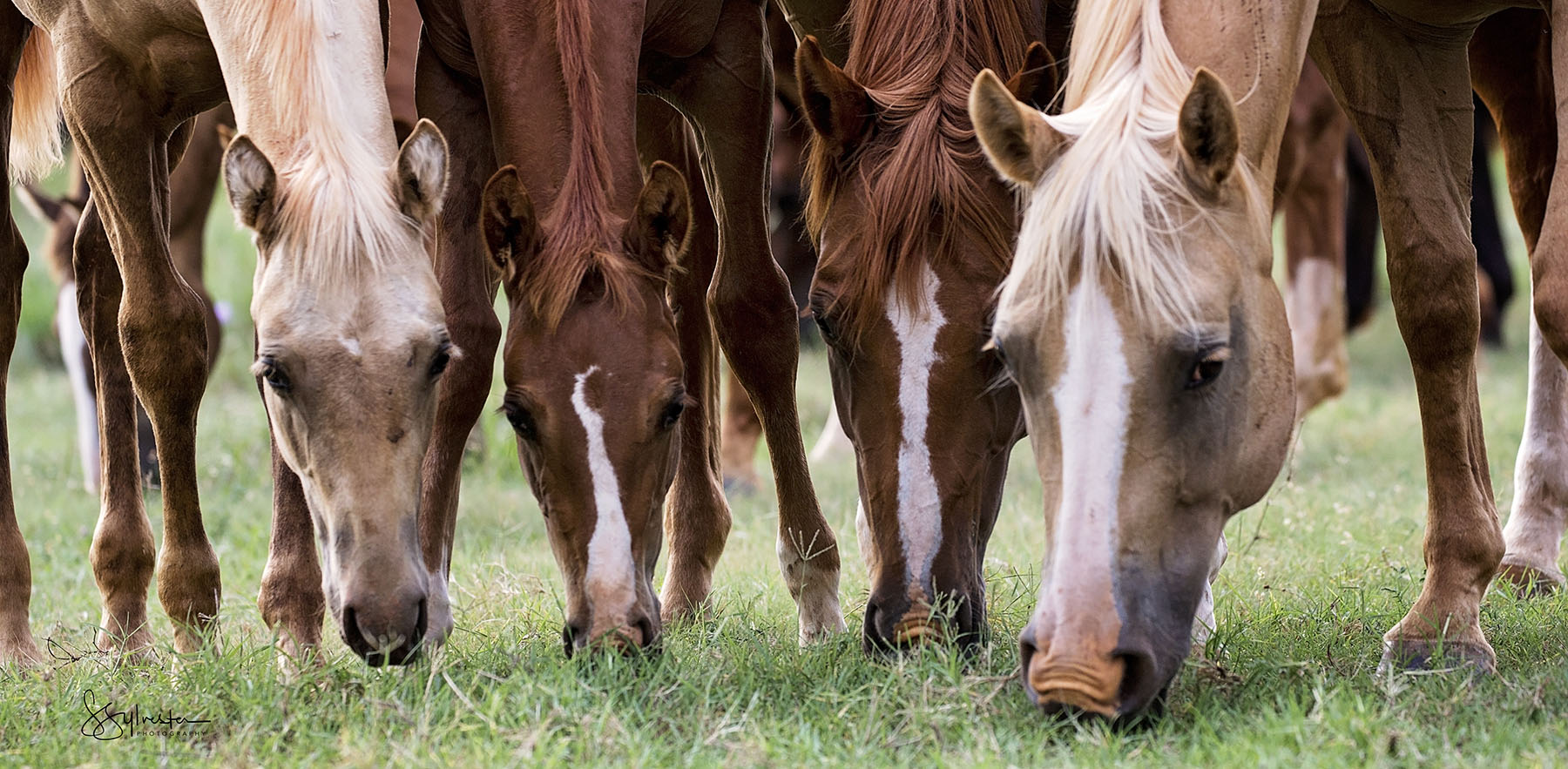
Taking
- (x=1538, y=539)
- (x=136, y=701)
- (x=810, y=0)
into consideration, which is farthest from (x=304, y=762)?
(x=1538, y=539)

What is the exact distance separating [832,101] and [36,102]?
11.0 feet

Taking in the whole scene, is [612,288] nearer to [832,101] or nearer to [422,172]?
[422,172]

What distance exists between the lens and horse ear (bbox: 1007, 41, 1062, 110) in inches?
143

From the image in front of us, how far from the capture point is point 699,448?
15.2 feet

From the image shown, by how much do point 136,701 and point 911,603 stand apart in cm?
166

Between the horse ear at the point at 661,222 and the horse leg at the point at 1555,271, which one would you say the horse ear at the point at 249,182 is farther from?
the horse leg at the point at 1555,271

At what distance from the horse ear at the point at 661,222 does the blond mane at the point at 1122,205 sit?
0.81 meters

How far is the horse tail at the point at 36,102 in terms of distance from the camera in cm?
541

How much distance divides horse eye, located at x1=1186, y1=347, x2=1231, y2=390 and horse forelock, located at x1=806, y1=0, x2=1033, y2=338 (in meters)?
0.67

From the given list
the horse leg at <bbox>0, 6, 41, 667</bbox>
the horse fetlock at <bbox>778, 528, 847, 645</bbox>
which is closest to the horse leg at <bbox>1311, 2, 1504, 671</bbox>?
the horse fetlock at <bbox>778, 528, 847, 645</bbox>

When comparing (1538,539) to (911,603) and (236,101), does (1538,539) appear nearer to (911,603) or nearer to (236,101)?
(911,603)

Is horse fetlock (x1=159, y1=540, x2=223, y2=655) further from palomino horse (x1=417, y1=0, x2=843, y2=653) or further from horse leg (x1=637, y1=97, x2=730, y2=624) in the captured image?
horse leg (x1=637, y1=97, x2=730, y2=624)

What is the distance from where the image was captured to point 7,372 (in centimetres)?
463

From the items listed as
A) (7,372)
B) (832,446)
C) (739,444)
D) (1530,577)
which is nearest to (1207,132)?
(1530,577)
